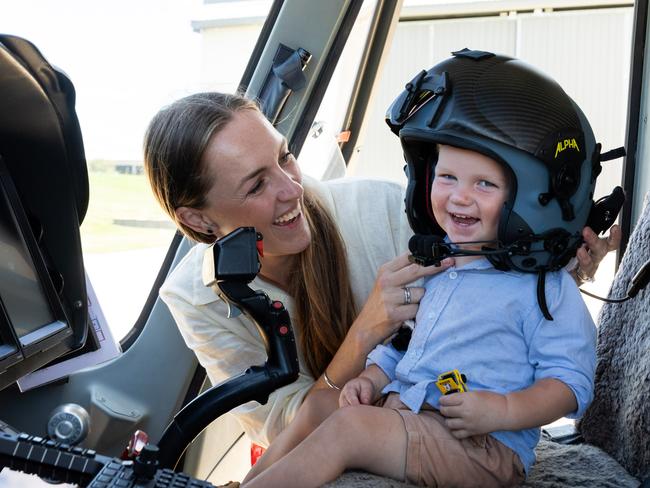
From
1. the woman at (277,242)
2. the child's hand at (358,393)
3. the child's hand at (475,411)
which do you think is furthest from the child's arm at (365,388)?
the child's hand at (475,411)

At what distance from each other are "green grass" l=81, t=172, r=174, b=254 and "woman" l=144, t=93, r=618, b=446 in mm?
213

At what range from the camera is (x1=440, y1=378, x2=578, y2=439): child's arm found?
1.25 meters

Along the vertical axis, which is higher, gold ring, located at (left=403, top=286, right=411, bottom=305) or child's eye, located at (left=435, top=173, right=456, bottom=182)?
child's eye, located at (left=435, top=173, right=456, bottom=182)

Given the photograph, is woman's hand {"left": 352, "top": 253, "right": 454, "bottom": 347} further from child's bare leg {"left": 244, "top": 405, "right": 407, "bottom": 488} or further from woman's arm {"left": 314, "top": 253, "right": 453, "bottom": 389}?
child's bare leg {"left": 244, "top": 405, "right": 407, "bottom": 488}

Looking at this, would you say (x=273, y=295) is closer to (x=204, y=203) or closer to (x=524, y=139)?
(x=204, y=203)

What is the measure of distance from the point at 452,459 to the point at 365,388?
249 millimetres

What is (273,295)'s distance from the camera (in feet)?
6.42

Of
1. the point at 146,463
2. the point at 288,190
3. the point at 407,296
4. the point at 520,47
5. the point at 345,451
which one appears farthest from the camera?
the point at 520,47

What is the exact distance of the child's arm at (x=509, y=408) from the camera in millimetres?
1247

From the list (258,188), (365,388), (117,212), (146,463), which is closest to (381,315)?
(365,388)

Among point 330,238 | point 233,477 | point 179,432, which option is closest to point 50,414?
point 233,477

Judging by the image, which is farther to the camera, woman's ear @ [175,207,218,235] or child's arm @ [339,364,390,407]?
woman's ear @ [175,207,218,235]

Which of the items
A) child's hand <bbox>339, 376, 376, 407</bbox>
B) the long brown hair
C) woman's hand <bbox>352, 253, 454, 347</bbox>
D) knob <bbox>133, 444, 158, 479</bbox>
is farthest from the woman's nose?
knob <bbox>133, 444, 158, 479</bbox>

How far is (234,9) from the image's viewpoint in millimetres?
2564
